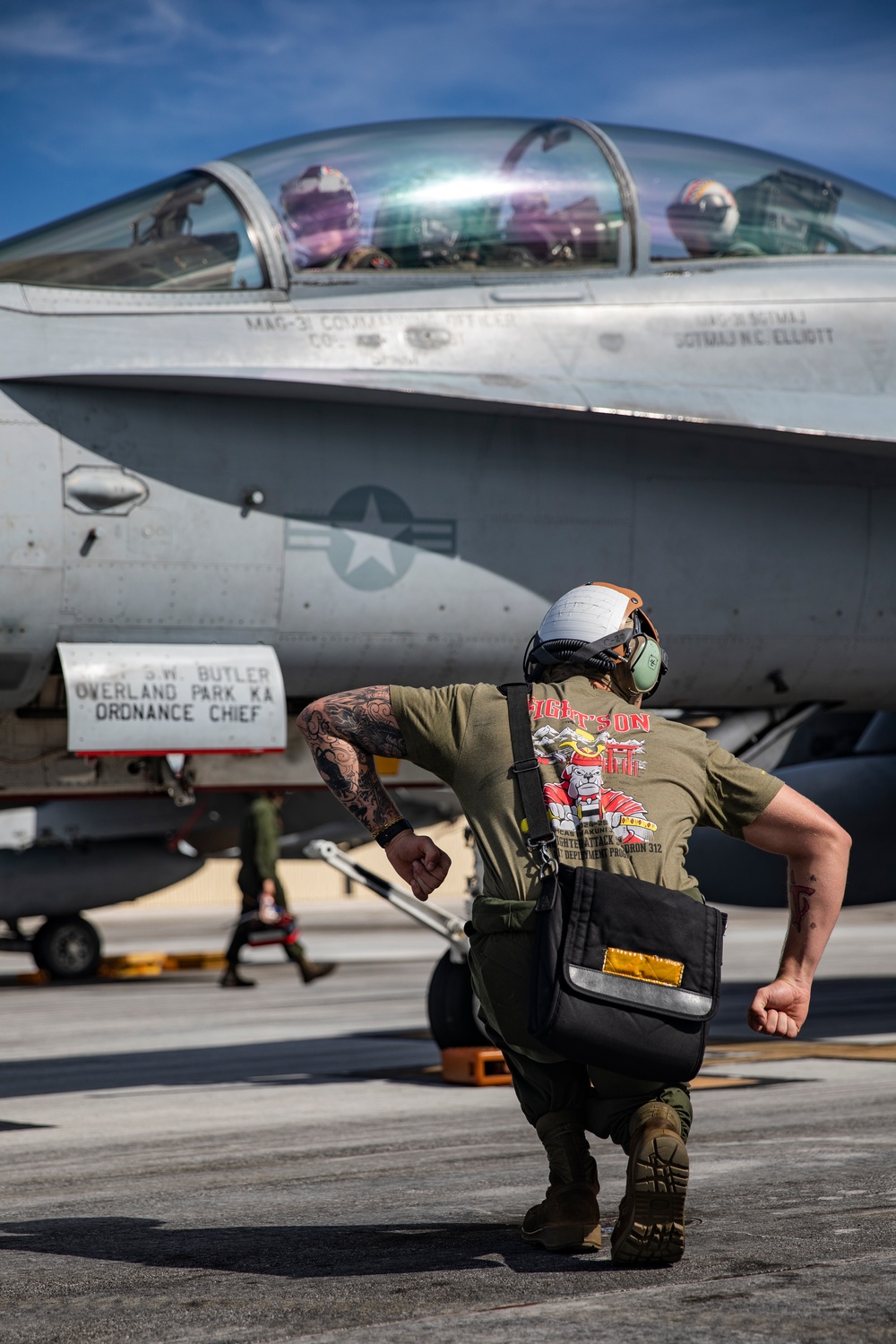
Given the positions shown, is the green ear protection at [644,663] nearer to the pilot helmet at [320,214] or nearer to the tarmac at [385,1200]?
the tarmac at [385,1200]

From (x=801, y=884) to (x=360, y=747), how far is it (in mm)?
1213

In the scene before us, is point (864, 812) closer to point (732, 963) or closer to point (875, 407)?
point (875, 407)

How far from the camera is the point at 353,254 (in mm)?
6828

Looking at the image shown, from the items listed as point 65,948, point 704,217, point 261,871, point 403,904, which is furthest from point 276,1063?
point 65,948

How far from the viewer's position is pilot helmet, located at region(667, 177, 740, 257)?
7.27m

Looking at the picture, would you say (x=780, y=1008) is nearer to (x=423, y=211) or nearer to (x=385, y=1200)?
(x=385, y=1200)

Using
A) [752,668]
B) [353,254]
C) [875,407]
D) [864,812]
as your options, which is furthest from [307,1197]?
[864,812]

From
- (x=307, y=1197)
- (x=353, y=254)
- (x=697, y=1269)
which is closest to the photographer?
(x=697, y=1269)

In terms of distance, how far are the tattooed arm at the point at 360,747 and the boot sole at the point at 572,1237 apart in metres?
0.92

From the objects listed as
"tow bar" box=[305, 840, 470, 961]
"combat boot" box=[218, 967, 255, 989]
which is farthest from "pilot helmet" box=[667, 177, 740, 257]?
"combat boot" box=[218, 967, 255, 989]

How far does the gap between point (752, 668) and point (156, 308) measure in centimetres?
340

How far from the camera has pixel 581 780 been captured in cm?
367

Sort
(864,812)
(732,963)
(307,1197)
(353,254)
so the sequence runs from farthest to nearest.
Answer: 1. (732,963)
2. (864,812)
3. (353,254)
4. (307,1197)

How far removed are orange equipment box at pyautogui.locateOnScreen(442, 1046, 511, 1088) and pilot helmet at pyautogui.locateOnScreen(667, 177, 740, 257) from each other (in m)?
4.27
